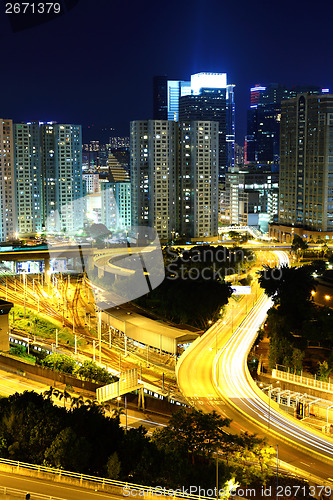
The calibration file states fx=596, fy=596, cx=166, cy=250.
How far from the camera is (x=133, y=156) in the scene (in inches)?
1166

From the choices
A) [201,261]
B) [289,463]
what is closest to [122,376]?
[289,463]

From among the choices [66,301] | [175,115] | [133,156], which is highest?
[175,115]

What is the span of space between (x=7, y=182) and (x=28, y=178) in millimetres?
1517

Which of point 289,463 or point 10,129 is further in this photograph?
point 10,129

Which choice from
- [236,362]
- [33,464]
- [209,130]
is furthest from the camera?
[209,130]

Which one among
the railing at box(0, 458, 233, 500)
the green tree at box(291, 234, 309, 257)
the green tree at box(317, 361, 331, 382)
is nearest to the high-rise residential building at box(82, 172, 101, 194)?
the green tree at box(291, 234, 309, 257)

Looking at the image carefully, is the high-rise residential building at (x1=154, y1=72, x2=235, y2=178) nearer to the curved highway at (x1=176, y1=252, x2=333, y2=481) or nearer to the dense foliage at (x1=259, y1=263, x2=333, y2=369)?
the dense foliage at (x1=259, y1=263, x2=333, y2=369)

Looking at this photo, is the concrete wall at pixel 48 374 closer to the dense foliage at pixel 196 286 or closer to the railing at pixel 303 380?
the railing at pixel 303 380

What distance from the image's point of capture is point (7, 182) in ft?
97.8

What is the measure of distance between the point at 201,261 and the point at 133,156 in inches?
443

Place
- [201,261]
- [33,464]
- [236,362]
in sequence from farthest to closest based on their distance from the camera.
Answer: [201,261] < [236,362] < [33,464]

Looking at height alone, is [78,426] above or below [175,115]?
below

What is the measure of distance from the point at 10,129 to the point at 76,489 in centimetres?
2679

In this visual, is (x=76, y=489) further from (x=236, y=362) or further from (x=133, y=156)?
(x=133, y=156)
